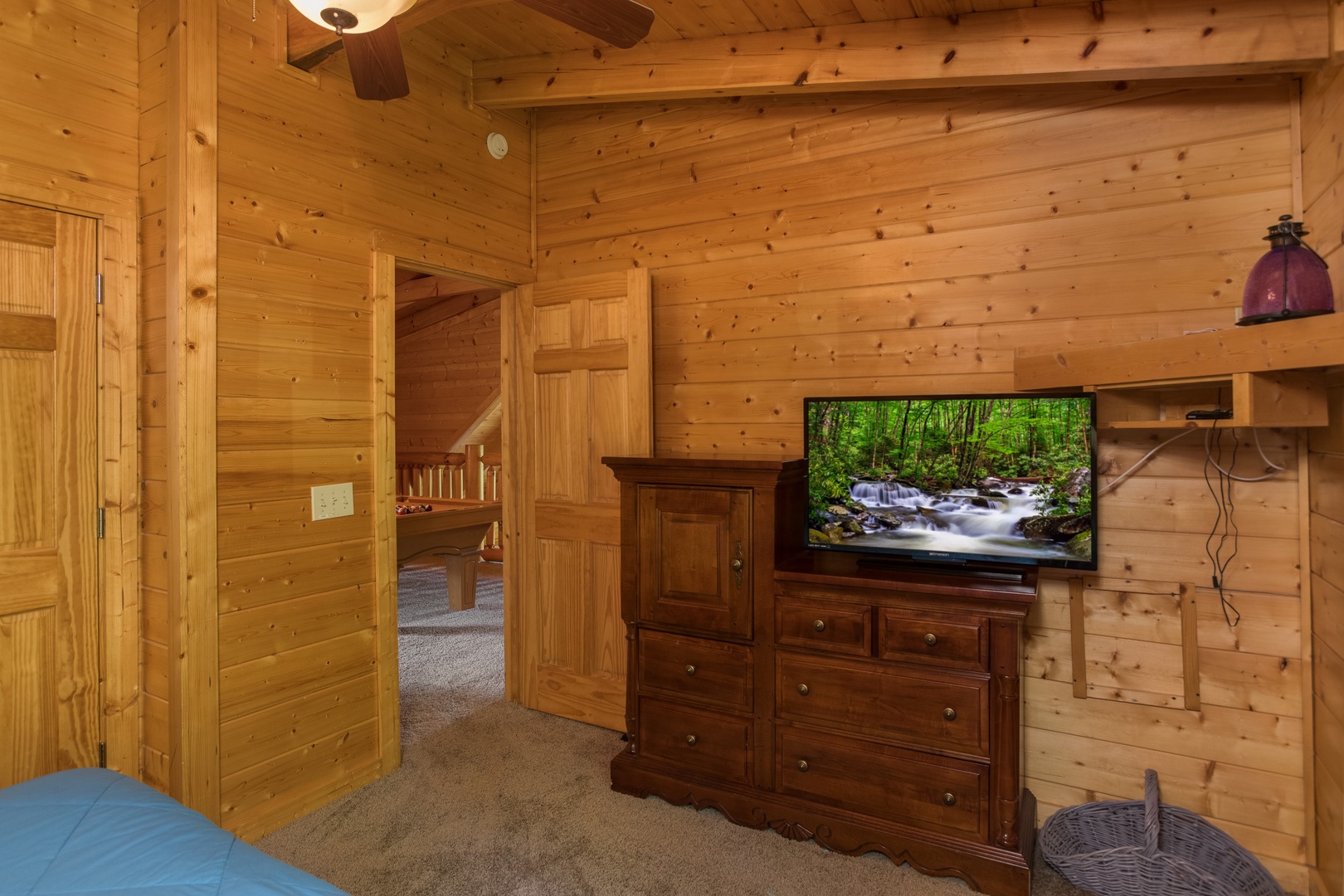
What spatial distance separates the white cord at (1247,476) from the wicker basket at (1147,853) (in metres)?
0.98

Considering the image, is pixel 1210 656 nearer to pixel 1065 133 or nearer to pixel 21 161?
pixel 1065 133

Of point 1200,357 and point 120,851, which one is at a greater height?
point 1200,357

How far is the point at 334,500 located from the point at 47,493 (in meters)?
0.81

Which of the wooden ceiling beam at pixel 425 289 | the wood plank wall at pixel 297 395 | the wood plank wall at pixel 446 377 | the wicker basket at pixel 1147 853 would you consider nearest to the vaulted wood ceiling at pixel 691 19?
the wood plank wall at pixel 297 395

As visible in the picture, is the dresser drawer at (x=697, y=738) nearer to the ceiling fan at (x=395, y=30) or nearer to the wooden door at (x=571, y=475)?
the wooden door at (x=571, y=475)

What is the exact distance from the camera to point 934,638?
2.21m

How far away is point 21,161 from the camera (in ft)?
6.77

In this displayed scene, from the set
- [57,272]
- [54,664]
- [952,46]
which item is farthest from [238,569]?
[952,46]

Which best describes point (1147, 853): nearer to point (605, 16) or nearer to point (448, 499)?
point (605, 16)

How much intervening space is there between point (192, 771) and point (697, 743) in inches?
64.9

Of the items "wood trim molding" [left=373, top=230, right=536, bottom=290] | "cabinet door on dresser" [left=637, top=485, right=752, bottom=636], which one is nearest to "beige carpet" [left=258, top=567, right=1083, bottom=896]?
"cabinet door on dresser" [left=637, top=485, right=752, bottom=636]

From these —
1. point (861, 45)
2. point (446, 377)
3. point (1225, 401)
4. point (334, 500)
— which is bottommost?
point (334, 500)

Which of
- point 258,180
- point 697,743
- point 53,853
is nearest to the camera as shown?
point 53,853

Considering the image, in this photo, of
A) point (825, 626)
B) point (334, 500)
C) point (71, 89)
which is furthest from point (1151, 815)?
point (71, 89)
